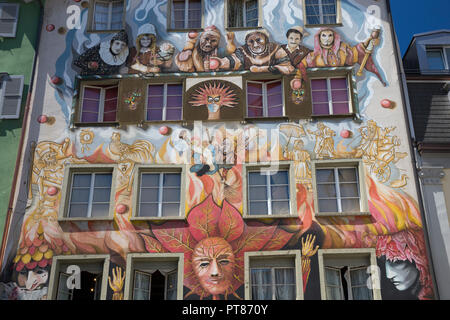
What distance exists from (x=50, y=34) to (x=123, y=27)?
8.03ft

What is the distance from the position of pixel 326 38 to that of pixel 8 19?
10745 mm

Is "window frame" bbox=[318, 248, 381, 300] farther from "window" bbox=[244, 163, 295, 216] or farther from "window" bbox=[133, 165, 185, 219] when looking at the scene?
"window" bbox=[133, 165, 185, 219]

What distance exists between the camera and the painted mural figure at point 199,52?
19812 millimetres

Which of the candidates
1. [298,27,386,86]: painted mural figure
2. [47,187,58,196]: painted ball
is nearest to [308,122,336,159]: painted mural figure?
[298,27,386,86]: painted mural figure

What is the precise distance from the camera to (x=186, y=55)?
65.8 feet

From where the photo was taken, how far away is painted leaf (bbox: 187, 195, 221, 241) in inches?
675

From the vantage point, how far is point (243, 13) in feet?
69.4

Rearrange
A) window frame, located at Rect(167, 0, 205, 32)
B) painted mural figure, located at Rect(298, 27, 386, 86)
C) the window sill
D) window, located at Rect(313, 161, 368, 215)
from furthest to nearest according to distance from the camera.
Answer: window frame, located at Rect(167, 0, 205, 32)
painted mural figure, located at Rect(298, 27, 386, 86)
window, located at Rect(313, 161, 368, 215)
the window sill

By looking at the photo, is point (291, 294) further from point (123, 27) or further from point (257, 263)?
point (123, 27)

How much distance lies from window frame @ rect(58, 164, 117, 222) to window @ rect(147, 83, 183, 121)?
7.11 feet

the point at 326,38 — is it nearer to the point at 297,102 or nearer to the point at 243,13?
the point at 297,102

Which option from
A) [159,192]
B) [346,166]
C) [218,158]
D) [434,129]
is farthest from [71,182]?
[434,129]
